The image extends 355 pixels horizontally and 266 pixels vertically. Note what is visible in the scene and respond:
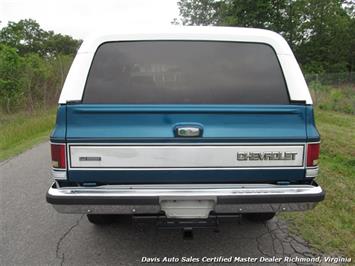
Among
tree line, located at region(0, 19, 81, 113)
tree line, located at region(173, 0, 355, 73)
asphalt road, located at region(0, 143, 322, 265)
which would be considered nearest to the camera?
asphalt road, located at region(0, 143, 322, 265)

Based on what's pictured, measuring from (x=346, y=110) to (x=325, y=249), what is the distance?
1226cm

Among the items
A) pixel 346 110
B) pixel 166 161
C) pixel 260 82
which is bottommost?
pixel 346 110

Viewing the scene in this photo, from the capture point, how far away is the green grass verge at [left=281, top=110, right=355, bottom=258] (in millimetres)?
3443

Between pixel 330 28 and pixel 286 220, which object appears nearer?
pixel 286 220

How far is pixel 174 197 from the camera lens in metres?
2.67

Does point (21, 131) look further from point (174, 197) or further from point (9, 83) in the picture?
point (174, 197)

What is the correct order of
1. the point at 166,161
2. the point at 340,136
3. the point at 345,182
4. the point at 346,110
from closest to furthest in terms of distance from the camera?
1. the point at 166,161
2. the point at 345,182
3. the point at 340,136
4. the point at 346,110

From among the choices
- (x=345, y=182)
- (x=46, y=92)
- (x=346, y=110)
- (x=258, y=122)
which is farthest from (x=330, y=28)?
(x=258, y=122)

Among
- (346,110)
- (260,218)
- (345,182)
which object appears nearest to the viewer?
(260,218)

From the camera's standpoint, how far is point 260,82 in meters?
3.03

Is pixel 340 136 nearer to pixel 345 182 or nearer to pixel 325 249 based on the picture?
pixel 345 182

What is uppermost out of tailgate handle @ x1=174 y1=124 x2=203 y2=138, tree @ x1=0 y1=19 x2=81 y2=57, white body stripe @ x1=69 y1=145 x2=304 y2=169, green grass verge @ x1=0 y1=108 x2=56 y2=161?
tree @ x1=0 y1=19 x2=81 y2=57

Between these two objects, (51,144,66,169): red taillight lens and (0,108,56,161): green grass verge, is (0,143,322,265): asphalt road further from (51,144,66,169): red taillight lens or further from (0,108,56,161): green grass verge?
(0,108,56,161): green grass verge

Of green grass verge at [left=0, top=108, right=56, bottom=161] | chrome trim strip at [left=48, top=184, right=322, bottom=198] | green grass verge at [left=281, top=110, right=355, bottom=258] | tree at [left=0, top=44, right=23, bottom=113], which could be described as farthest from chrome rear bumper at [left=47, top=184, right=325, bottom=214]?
tree at [left=0, top=44, right=23, bottom=113]
